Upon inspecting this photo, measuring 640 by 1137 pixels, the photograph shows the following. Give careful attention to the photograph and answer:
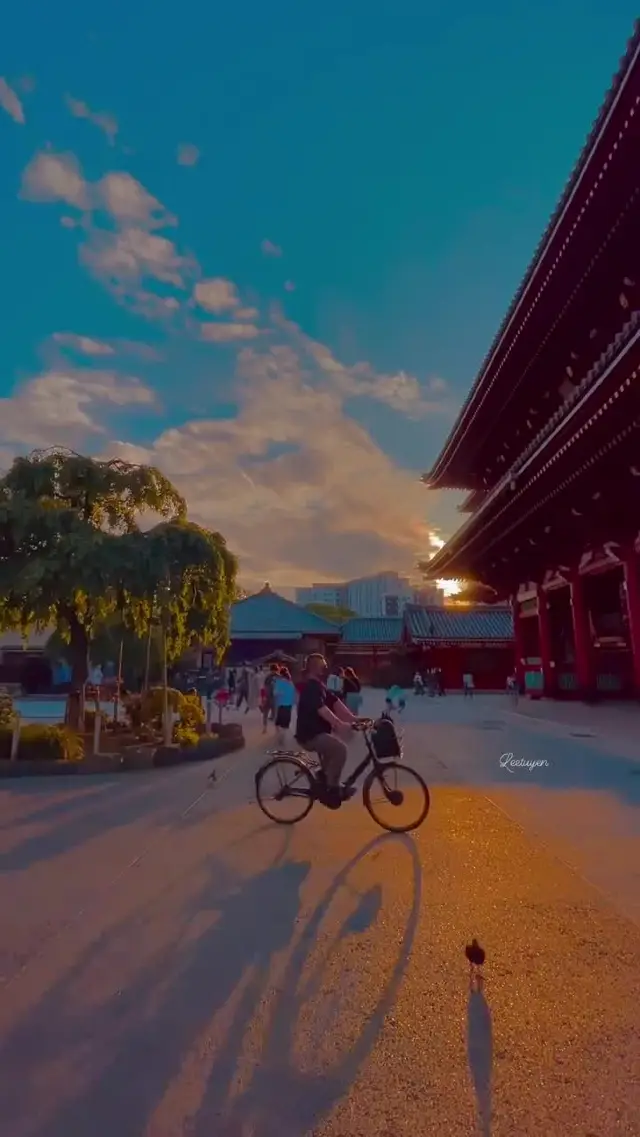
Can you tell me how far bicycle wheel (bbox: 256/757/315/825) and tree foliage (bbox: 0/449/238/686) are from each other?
551 centimetres

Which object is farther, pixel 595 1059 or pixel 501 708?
pixel 501 708

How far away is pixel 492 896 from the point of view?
491 centimetres

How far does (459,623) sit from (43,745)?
1409 inches

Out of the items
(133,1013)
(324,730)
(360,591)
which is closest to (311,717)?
(324,730)

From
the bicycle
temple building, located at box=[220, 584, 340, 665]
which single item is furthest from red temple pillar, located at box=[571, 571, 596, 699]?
temple building, located at box=[220, 584, 340, 665]

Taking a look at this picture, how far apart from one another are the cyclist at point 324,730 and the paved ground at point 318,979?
57 cm

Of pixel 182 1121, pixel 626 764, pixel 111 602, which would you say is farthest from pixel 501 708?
pixel 182 1121

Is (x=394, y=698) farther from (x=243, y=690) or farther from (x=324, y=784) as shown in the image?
(x=324, y=784)

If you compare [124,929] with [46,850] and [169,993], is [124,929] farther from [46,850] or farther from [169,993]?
[46,850]

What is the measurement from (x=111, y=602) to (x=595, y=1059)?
11.3 m

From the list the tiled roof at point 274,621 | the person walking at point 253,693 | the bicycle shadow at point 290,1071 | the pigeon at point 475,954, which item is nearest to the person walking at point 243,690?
the person walking at point 253,693

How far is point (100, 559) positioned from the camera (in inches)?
464

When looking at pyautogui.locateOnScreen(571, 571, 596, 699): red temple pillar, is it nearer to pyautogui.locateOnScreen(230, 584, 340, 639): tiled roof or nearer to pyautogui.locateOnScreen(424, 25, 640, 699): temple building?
pyautogui.locateOnScreen(424, 25, 640, 699): temple building

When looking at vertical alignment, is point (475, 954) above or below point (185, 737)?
below
